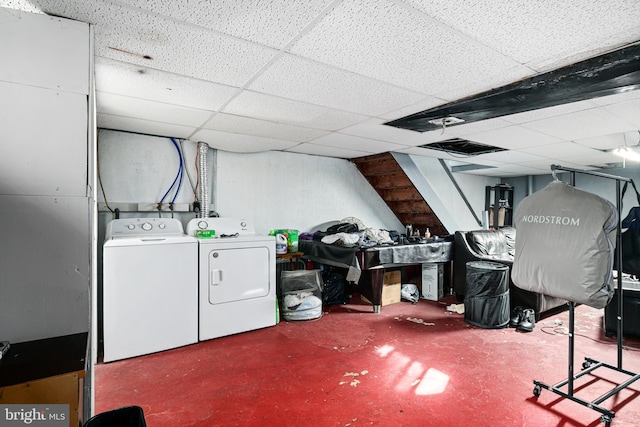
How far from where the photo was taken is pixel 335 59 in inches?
72.1

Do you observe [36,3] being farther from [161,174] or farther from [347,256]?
[347,256]

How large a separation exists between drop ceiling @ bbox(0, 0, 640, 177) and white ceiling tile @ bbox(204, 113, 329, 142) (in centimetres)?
3

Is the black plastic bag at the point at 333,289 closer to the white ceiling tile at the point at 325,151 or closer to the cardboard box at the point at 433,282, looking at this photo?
the cardboard box at the point at 433,282

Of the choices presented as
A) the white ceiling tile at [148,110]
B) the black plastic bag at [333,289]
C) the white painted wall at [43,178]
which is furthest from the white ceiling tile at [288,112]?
the black plastic bag at [333,289]

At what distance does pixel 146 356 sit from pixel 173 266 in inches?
31.2

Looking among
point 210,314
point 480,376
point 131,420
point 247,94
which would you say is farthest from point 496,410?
point 247,94

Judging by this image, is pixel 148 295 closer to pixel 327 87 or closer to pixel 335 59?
pixel 327 87

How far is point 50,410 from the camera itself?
106 cm

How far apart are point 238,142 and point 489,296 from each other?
3.31m

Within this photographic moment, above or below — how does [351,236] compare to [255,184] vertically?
below

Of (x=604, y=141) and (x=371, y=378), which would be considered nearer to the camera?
(x=371, y=378)

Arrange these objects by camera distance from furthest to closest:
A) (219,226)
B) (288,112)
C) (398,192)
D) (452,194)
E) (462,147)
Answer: (452,194) < (398,192) < (462,147) < (219,226) < (288,112)

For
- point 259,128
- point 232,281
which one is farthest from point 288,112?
point 232,281

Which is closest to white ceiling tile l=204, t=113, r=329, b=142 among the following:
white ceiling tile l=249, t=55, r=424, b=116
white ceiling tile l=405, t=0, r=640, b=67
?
white ceiling tile l=249, t=55, r=424, b=116
